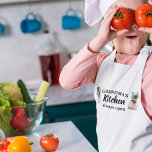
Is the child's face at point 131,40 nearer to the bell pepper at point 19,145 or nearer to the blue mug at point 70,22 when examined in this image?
the bell pepper at point 19,145

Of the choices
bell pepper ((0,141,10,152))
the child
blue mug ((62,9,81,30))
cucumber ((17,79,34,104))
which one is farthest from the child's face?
blue mug ((62,9,81,30))

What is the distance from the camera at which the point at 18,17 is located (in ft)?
9.05

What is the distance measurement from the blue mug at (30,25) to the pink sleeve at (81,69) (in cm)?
149

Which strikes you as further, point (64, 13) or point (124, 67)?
point (64, 13)

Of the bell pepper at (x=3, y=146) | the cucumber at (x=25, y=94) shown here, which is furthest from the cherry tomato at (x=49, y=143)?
the cucumber at (x=25, y=94)

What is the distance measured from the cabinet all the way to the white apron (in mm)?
1203

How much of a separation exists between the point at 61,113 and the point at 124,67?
1310 mm

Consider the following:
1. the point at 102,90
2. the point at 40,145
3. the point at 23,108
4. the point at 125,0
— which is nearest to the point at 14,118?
the point at 23,108

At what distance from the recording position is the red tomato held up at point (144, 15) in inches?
42.5

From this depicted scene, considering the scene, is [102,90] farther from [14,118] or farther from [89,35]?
[89,35]

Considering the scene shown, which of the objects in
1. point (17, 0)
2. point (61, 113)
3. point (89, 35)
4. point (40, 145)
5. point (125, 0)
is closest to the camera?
point (125, 0)

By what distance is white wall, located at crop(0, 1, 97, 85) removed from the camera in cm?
276

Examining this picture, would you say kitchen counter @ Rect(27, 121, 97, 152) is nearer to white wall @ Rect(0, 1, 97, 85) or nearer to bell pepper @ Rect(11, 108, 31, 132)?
bell pepper @ Rect(11, 108, 31, 132)

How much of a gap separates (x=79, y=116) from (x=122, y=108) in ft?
4.37
